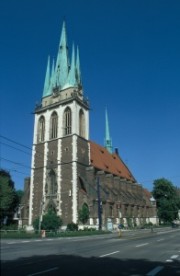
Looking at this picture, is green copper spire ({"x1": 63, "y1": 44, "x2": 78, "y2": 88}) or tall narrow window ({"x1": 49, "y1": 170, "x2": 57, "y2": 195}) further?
green copper spire ({"x1": 63, "y1": 44, "x2": 78, "y2": 88})

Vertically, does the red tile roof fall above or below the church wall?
above

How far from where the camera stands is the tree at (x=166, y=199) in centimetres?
6750

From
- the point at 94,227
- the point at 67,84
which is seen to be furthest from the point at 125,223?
the point at 67,84

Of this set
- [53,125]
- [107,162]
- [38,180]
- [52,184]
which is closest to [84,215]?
[52,184]

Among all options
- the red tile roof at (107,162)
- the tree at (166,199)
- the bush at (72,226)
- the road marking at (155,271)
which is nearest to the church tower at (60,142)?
the bush at (72,226)

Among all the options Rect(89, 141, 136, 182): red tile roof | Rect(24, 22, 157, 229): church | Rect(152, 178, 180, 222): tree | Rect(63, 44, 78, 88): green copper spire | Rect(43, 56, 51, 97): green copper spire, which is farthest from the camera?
Rect(152, 178, 180, 222): tree

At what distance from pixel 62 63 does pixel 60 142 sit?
58.9 feet

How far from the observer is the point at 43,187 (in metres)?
51.1

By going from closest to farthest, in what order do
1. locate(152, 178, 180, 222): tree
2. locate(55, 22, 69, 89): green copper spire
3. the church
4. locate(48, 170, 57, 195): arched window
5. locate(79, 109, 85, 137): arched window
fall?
1. the church
2. locate(48, 170, 57, 195): arched window
3. locate(79, 109, 85, 137): arched window
4. locate(55, 22, 69, 89): green copper spire
5. locate(152, 178, 180, 222): tree

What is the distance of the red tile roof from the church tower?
624cm

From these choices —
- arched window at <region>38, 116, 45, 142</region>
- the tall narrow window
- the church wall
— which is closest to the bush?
the tall narrow window

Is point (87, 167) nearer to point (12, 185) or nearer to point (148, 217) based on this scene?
point (12, 185)

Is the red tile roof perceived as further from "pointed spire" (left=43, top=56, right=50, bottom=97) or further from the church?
"pointed spire" (left=43, top=56, right=50, bottom=97)

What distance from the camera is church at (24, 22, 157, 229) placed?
48438 mm
